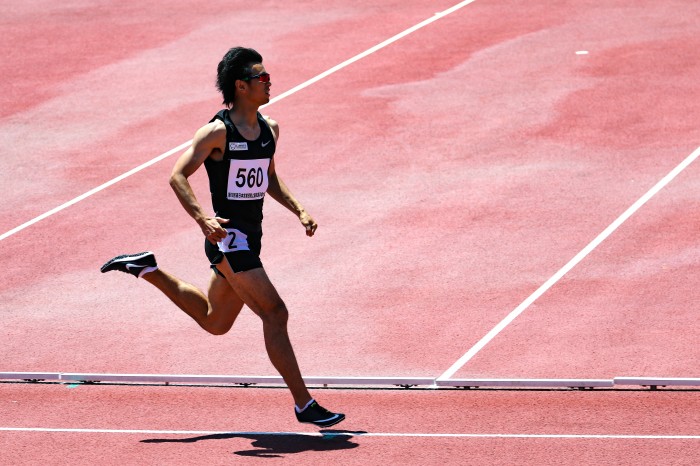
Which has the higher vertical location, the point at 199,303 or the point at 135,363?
the point at 199,303

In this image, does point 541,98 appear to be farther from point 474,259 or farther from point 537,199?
point 474,259

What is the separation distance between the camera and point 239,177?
28.1ft

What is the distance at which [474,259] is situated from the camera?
1273cm

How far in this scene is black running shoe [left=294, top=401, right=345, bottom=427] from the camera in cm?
826

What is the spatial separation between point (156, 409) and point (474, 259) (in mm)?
4521

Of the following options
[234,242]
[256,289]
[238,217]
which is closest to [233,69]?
[238,217]

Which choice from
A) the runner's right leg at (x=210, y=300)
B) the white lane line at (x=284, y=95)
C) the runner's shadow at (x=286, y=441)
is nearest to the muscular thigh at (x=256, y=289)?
the runner's right leg at (x=210, y=300)

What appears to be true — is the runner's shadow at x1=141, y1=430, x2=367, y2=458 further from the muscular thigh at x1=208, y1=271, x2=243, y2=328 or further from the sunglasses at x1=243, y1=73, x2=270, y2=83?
the sunglasses at x1=243, y1=73, x2=270, y2=83

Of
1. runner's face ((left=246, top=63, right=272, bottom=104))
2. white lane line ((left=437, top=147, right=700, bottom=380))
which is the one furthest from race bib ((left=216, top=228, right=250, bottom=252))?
white lane line ((left=437, top=147, right=700, bottom=380))

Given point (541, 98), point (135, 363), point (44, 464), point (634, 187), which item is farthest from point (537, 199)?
point (44, 464)

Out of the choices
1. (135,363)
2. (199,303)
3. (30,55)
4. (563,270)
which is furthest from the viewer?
(30,55)

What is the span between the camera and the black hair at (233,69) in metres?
8.65

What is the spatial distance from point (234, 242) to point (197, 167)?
0.55 metres

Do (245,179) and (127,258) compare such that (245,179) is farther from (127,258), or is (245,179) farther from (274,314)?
(127,258)
